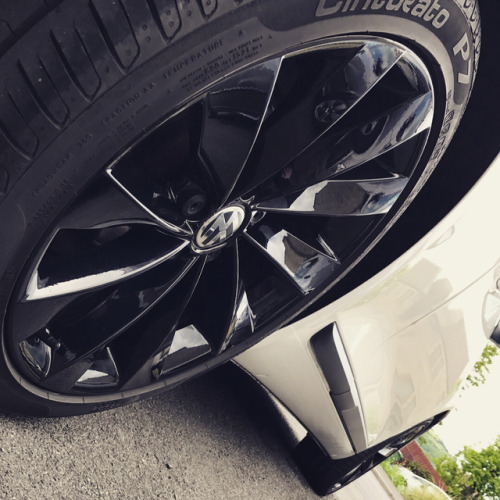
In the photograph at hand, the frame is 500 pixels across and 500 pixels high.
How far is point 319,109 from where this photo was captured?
1248 millimetres

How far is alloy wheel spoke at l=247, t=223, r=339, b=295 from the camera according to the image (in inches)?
59.1

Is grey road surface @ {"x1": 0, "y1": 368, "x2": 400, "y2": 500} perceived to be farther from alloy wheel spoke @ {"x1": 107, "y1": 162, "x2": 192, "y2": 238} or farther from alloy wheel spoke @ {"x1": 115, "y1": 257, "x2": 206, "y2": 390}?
alloy wheel spoke @ {"x1": 107, "y1": 162, "x2": 192, "y2": 238}

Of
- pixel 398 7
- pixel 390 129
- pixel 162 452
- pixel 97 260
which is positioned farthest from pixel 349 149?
pixel 162 452

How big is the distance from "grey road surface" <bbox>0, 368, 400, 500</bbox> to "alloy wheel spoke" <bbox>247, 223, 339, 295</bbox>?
0.59 metres

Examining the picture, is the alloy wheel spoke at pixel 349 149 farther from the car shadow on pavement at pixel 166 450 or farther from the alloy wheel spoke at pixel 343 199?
the car shadow on pavement at pixel 166 450

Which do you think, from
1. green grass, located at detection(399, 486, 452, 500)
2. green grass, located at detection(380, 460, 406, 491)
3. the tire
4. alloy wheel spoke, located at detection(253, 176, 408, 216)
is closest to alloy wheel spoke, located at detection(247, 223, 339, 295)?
the tire

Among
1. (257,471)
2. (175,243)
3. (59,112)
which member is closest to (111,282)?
(175,243)

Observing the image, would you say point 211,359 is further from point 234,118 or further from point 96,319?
point 234,118

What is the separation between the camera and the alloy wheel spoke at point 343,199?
55.5 inches

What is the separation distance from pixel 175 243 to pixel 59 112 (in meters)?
0.44

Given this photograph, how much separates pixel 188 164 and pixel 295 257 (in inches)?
19.8

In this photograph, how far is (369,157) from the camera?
4.68 feet

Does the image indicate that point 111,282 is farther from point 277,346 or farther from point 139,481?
point 277,346

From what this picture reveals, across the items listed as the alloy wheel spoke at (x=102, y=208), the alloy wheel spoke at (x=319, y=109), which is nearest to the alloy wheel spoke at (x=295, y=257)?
the alloy wheel spoke at (x=319, y=109)
